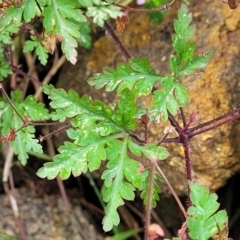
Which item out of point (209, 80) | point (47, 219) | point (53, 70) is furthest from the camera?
point (53, 70)

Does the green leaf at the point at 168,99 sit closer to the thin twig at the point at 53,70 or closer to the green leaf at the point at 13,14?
the green leaf at the point at 13,14

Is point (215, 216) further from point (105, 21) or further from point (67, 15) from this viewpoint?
point (105, 21)

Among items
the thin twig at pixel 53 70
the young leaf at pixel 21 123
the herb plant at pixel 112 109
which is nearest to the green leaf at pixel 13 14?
the herb plant at pixel 112 109

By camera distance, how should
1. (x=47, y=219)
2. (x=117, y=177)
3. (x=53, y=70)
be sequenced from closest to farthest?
(x=117, y=177) < (x=47, y=219) < (x=53, y=70)

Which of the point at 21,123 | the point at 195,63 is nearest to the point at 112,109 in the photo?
the point at 195,63

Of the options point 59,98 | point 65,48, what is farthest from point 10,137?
point 65,48

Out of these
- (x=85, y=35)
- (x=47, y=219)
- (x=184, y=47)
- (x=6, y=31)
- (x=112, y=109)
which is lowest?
(x=47, y=219)

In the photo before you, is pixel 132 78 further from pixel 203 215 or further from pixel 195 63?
pixel 203 215

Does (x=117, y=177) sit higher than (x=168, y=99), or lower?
lower
